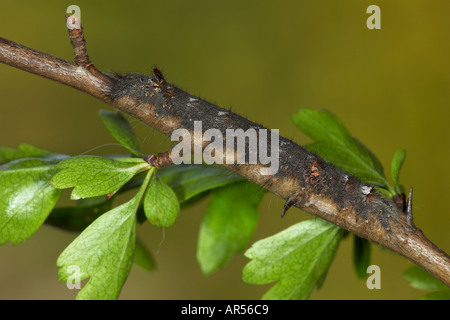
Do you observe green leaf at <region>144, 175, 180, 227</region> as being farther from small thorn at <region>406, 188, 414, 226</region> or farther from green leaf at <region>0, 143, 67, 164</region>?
small thorn at <region>406, 188, 414, 226</region>

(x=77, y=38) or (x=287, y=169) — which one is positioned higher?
(x=77, y=38)

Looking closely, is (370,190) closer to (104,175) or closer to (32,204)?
(104,175)

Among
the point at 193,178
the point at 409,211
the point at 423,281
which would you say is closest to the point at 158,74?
the point at 193,178

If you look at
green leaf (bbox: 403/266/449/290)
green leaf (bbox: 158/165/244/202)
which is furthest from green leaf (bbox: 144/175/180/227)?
green leaf (bbox: 403/266/449/290)

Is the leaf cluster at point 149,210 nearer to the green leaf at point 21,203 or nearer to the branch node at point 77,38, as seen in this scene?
the green leaf at point 21,203

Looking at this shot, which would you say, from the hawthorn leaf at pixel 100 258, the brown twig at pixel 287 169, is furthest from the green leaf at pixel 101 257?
the brown twig at pixel 287 169

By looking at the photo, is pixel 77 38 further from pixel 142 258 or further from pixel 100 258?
pixel 142 258
